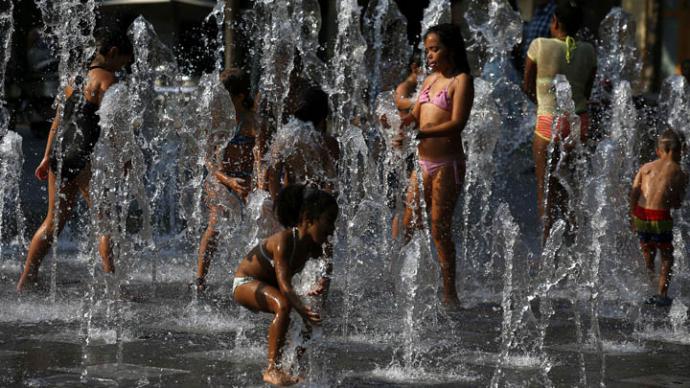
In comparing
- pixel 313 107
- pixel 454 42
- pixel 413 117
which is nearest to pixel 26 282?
pixel 313 107

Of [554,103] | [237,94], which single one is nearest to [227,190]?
[237,94]

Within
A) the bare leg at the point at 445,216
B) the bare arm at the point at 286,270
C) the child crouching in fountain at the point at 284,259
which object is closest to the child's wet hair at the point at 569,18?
the bare leg at the point at 445,216

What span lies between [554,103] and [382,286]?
1457 mm

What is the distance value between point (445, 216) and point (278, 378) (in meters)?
2.50

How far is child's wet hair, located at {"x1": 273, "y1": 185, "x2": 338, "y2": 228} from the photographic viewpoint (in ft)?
16.4

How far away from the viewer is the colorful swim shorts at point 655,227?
8.04 meters

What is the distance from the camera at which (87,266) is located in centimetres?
860

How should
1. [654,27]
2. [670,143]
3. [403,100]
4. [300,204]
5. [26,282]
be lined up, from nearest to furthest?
1. [300,204]
2. [26,282]
3. [670,143]
4. [403,100]
5. [654,27]

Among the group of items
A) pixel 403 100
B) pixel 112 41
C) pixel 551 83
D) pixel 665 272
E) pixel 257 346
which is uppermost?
pixel 112 41

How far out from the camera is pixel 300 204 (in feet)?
16.5

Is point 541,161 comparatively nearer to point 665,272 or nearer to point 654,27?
point 665,272

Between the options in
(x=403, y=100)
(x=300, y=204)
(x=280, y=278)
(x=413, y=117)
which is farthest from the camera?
(x=403, y=100)

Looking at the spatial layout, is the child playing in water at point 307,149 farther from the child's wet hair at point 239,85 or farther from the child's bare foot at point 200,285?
the child's bare foot at point 200,285

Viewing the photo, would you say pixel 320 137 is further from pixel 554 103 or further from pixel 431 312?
pixel 554 103
